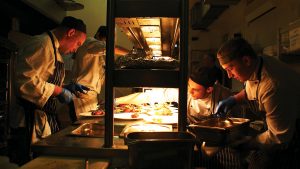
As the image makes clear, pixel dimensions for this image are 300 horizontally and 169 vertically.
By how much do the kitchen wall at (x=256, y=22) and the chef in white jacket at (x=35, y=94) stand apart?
287 centimetres

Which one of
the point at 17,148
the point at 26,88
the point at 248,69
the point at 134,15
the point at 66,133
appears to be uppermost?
the point at 134,15

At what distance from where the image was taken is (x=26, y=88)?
91.9 inches

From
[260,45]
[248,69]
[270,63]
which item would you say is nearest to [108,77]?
[248,69]

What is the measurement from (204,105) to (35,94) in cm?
154

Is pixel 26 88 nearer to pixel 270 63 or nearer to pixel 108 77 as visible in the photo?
pixel 108 77

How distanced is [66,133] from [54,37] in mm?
1174

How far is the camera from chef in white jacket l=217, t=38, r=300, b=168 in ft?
6.12

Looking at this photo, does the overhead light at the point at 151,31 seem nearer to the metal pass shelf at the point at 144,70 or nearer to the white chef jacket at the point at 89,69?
the metal pass shelf at the point at 144,70

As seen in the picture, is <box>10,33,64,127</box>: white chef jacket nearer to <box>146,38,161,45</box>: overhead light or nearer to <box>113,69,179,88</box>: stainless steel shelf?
<box>146,38,161,45</box>: overhead light

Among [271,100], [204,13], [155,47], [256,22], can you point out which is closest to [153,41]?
[155,47]

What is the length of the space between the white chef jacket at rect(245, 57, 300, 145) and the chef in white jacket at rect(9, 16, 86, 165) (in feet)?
5.31

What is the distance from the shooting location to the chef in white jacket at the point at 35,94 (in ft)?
7.70

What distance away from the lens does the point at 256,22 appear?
16.5 feet

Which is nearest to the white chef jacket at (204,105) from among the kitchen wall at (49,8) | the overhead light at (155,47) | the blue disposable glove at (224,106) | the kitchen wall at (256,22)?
the blue disposable glove at (224,106)
